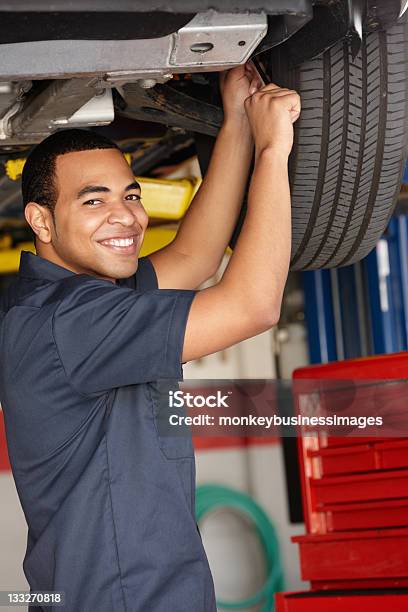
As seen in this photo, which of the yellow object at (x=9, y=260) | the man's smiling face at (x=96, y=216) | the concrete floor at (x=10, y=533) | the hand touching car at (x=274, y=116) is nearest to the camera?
the hand touching car at (x=274, y=116)

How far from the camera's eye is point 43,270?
72.8 inches

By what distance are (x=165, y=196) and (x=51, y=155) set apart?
3.48 ft

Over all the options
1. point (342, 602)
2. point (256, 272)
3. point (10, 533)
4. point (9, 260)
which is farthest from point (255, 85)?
point (10, 533)

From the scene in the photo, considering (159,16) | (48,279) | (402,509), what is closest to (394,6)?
(159,16)

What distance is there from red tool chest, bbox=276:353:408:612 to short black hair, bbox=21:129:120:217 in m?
0.77

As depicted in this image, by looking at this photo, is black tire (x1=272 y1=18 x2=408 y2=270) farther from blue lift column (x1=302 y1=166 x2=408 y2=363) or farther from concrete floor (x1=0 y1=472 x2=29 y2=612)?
concrete floor (x1=0 y1=472 x2=29 y2=612)

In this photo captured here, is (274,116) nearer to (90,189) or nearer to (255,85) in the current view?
(255,85)

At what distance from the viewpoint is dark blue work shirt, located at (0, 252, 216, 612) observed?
5.30 ft

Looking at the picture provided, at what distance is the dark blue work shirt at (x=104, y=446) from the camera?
161cm

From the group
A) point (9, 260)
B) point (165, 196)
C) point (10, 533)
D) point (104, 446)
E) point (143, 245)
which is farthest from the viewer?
point (10, 533)

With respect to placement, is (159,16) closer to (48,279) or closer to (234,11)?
(234,11)

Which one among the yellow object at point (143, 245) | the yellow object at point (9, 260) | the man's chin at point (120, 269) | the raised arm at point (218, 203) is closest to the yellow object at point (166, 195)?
the yellow object at point (143, 245)

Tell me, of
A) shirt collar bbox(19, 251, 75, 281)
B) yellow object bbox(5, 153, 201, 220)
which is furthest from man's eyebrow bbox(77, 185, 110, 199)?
yellow object bbox(5, 153, 201, 220)
